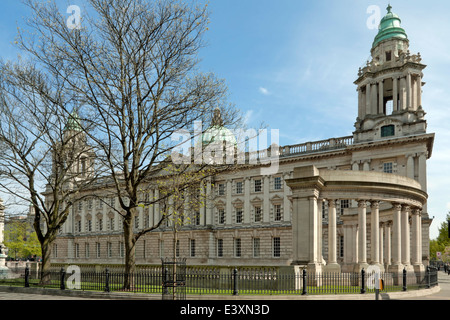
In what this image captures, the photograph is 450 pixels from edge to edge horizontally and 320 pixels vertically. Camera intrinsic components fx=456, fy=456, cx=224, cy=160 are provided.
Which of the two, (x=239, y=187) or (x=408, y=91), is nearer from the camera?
(x=408, y=91)

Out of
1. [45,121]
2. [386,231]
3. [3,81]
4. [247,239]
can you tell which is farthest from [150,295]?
[247,239]

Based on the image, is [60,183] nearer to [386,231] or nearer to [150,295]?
[150,295]

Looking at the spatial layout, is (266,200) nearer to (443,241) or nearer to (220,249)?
(220,249)

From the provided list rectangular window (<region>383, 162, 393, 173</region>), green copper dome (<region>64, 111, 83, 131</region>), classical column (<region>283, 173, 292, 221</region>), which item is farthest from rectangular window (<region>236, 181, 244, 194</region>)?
green copper dome (<region>64, 111, 83, 131</region>)

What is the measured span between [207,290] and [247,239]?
42.9 meters

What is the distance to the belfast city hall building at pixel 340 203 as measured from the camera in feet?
88.2

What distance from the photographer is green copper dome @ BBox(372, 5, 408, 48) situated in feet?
185

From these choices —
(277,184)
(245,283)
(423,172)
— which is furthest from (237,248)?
(245,283)

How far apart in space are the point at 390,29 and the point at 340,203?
22694mm

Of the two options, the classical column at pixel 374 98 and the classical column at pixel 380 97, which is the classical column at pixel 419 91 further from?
the classical column at pixel 374 98

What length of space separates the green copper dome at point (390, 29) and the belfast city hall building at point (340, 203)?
5.0 inches

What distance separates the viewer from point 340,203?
182 feet

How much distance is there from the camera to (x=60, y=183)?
3316cm

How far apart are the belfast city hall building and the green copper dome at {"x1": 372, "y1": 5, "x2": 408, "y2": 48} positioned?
0.13 meters
